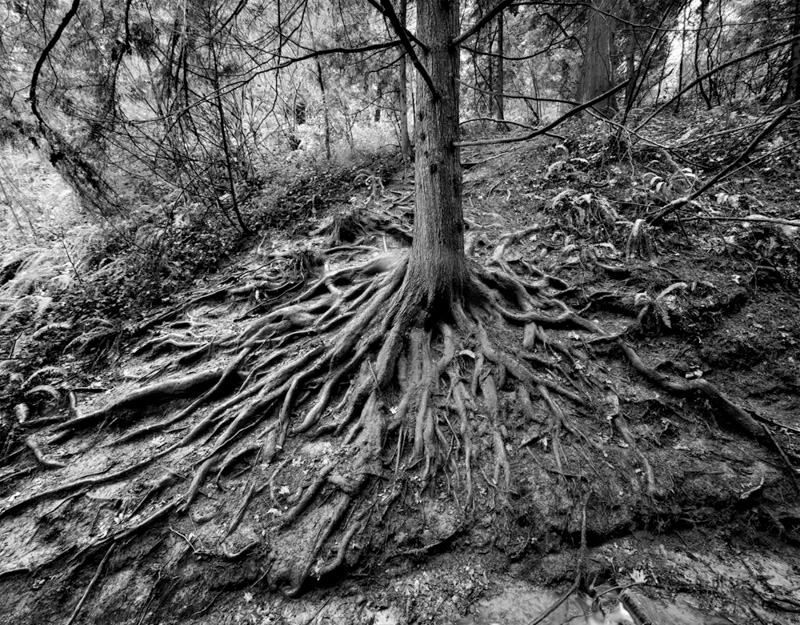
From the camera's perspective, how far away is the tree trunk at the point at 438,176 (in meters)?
3.58

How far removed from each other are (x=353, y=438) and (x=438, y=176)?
2.78 metres

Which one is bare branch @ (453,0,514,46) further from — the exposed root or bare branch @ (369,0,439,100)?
the exposed root

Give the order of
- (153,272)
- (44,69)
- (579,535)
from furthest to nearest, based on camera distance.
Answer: (153,272) < (44,69) < (579,535)

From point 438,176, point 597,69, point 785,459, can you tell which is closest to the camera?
point 785,459

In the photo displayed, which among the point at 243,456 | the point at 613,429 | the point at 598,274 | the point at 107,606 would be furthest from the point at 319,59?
the point at 107,606

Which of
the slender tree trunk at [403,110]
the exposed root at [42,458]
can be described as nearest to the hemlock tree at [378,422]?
the exposed root at [42,458]

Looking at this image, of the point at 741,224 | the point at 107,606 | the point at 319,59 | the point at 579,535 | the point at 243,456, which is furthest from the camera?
the point at 319,59

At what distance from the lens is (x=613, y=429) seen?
372cm

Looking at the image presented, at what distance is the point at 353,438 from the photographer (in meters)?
3.68

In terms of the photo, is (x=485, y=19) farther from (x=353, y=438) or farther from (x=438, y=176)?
(x=353, y=438)

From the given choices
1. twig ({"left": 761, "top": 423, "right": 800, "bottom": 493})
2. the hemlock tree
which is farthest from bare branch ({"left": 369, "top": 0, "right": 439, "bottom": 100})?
twig ({"left": 761, "top": 423, "right": 800, "bottom": 493})

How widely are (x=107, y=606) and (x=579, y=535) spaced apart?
3674mm

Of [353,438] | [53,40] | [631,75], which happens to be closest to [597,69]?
[631,75]

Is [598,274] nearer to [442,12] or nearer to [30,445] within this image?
[442,12]
